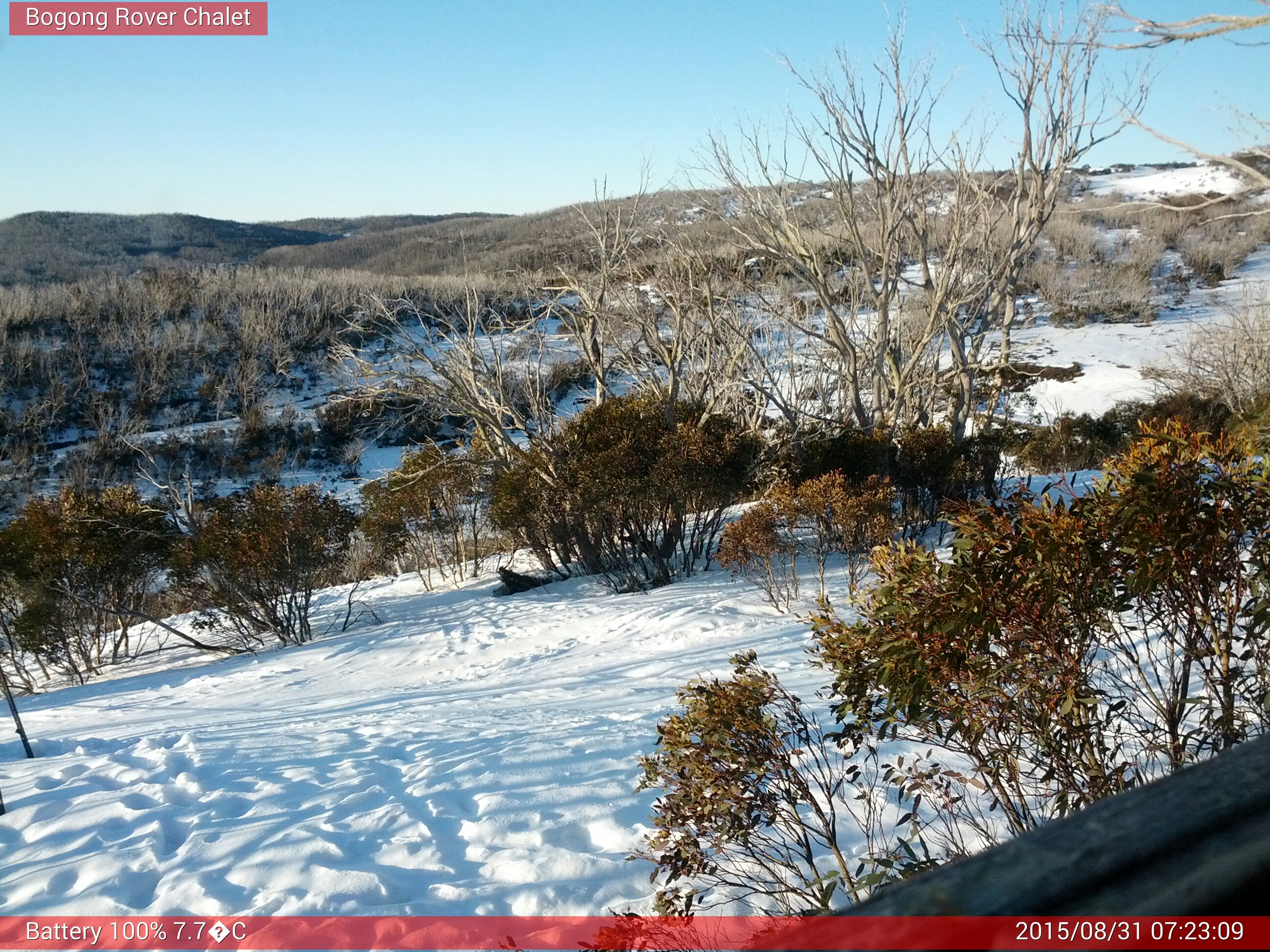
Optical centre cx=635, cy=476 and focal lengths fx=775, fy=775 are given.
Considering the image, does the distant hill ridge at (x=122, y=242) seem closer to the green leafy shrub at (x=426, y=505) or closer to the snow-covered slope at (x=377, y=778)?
the green leafy shrub at (x=426, y=505)

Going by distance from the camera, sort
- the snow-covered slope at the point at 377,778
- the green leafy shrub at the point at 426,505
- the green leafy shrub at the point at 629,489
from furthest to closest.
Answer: the green leafy shrub at the point at 426,505, the green leafy shrub at the point at 629,489, the snow-covered slope at the point at 377,778

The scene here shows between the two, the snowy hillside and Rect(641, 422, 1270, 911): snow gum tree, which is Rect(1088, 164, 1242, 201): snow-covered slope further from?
Rect(641, 422, 1270, 911): snow gum tree

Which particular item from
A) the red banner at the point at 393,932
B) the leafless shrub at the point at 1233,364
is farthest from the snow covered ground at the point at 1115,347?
the red banner at the point at 393,932

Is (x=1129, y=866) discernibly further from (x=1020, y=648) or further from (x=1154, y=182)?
(x=1154, y=182)

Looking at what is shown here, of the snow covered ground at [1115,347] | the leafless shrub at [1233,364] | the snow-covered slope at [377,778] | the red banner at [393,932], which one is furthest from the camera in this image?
the snow covered ground at [1115,347]

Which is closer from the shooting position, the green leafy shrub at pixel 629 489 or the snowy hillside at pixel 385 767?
the snowy hillside at pixel 385 767

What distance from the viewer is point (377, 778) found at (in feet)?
13.9

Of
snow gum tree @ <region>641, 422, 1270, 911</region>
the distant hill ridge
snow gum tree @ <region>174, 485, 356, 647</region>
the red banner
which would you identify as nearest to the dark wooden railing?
the red banner

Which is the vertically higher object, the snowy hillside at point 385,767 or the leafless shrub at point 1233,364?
the leafless shrub at point 1233,364

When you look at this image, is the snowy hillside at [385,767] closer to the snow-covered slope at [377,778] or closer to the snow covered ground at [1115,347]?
the snow-covered slope at [377,778]

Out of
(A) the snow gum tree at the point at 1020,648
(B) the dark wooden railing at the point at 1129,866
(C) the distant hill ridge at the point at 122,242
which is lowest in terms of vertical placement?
(A) the snow gum tree at the point at 1020,648

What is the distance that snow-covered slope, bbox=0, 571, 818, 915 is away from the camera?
2.93 metres

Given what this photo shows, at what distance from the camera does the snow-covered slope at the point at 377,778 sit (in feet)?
9.61

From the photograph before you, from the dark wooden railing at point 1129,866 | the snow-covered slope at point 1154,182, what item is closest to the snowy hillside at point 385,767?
the dark wooden railing at point 1129,866
